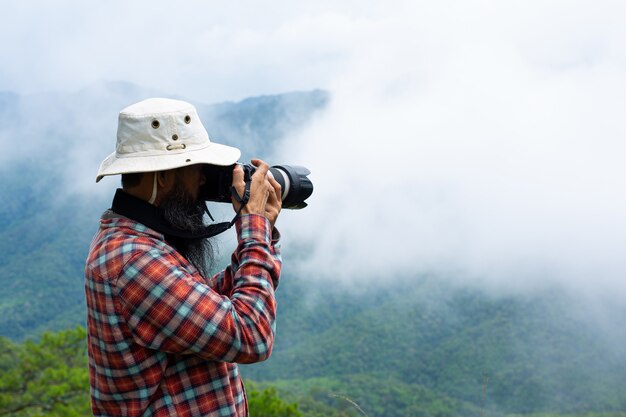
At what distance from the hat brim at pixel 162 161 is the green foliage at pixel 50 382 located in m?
8.26

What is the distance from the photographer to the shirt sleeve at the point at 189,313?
136 cm

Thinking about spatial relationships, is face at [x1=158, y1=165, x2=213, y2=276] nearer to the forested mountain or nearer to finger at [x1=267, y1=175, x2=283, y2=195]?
finger at [x1=267, y1=175, x2=283, y2=195]

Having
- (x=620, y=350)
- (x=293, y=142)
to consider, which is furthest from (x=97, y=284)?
(x=293, y=142)

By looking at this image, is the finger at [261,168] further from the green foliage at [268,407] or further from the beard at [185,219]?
the green foliage at [268,407]

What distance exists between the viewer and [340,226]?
122000 millimetres

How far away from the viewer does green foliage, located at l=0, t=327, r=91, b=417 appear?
383 inches

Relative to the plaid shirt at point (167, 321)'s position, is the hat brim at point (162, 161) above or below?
above

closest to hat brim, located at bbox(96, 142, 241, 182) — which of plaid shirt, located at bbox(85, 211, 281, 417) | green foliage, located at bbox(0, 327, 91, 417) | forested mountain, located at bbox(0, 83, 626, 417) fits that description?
plaid shirt, located at bbox(85, 211, 281, 417)

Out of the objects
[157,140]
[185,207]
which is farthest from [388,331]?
[157,140]

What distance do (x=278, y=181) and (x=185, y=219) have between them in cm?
30

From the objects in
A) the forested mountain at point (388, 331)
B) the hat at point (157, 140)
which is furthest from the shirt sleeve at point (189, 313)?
the forested mountain at point (388, 331)

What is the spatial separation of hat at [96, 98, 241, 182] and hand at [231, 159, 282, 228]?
0.22 ft

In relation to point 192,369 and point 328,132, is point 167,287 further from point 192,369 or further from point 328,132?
point 328,132

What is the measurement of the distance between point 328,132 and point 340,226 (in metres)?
70.8
